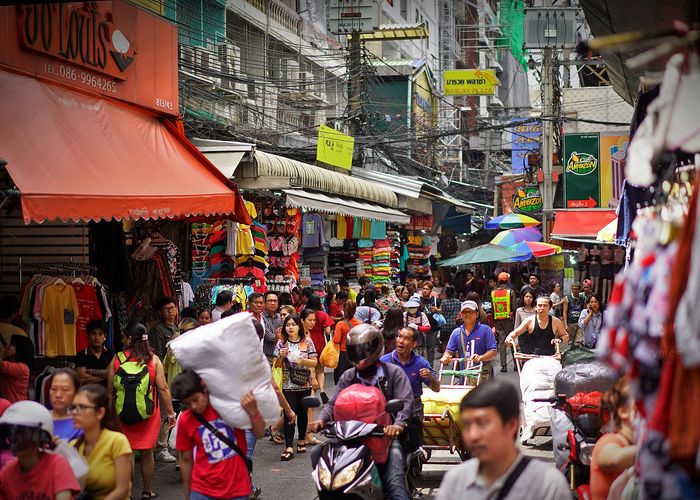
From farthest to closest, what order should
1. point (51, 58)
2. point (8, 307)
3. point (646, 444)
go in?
point (51, 58), point (8, 307), point (646, 444)

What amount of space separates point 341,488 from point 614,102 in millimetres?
30847

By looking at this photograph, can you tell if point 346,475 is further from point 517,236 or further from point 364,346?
point 517,236

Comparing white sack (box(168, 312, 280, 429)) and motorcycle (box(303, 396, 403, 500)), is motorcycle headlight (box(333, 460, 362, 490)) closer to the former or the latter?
motorcycle (box(303, 396, 403, 500))

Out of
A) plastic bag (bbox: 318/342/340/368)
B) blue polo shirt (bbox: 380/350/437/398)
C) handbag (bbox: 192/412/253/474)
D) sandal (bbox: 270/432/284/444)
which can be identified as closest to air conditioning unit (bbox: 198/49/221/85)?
plastic bag (bbox: 318/342/340/368)

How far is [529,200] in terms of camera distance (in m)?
39.5

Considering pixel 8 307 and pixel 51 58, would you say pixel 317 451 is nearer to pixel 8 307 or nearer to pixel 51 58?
pixel 8 307

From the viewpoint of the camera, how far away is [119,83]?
46.0 feet

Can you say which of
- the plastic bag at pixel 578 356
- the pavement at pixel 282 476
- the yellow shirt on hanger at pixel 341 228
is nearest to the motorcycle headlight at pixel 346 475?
the pavement at pixel 282 476

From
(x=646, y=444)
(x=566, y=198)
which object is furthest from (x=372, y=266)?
(x=646, y=444)

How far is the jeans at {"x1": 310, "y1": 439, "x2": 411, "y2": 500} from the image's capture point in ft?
24.6

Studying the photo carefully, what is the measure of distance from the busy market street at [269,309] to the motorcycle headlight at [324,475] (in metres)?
0.02

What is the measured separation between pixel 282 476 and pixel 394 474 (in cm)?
358

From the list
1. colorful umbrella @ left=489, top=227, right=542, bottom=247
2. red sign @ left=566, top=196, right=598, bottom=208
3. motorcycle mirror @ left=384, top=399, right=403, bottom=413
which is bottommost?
motorcycle mirror @ left=384, top=399, right=403, bottom=413

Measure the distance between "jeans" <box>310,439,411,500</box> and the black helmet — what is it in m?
0.70
